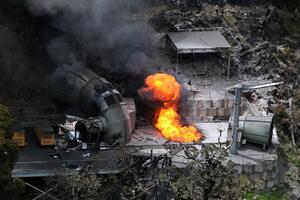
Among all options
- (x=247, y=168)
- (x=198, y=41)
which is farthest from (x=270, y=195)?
(x=198, y=41)

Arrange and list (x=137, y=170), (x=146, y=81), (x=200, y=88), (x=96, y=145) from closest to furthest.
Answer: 1. (x=137, y=170)
2. (x=96, y=145)
3. (x=146, y=81)
4. (x=200, y=88)

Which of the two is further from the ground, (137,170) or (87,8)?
(87,8)

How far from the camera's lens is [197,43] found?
46062 millimetres

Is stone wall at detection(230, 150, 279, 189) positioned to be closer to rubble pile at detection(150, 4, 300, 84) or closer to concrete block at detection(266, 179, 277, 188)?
concrete block at detection(266, 179, 277, 188)

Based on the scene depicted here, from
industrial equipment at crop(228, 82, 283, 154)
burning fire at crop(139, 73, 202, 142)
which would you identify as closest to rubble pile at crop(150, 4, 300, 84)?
burning fire at crop(139, 73, 202, 142)

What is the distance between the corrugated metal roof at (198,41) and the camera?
1785 inches

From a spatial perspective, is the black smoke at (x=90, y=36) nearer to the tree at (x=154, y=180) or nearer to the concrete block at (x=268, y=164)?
the tree at (x=154, y=180)

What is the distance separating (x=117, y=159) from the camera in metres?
34.6

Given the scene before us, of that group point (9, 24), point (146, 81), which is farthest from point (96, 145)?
point (9, 24)

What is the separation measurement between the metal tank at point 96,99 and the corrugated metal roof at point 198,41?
7431mm

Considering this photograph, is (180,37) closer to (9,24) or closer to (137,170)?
(9,24)

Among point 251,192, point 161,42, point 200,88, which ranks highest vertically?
point 161,42

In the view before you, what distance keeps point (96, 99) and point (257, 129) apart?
363 inches

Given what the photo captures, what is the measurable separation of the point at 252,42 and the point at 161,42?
6765 millimetres
